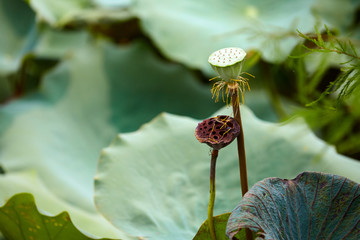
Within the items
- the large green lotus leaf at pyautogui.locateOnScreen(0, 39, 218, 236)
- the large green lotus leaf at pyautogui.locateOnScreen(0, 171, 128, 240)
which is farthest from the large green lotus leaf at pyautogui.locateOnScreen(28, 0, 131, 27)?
the large green lotus leaf at pyautogui.locateOnScreen(0, 171, 128, 240)

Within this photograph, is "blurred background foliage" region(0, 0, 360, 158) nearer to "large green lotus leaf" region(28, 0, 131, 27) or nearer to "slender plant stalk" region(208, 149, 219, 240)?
"large green lotus leaf" region(28, 0, 131, 27)

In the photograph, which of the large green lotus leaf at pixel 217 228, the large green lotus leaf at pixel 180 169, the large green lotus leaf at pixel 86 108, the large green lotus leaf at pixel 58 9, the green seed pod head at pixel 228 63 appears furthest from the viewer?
the large green lotus leaf at pixel 58 9

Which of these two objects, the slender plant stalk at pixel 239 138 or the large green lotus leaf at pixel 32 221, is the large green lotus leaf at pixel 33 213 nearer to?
Answer: the large green lotus leaf at pixel 32 221

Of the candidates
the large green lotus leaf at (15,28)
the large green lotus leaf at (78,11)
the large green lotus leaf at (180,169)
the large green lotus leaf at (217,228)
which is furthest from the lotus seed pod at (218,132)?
the large green lotus leaf at (15,28)

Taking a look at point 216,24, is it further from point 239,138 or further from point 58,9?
point 239,138

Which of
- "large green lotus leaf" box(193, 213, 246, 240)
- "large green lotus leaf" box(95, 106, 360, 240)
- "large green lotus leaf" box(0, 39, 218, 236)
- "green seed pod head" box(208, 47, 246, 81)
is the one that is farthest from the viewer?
"large green lotus leaf" box(0, 39, 218, 236)

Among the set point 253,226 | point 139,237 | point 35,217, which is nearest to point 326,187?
point 253,226
